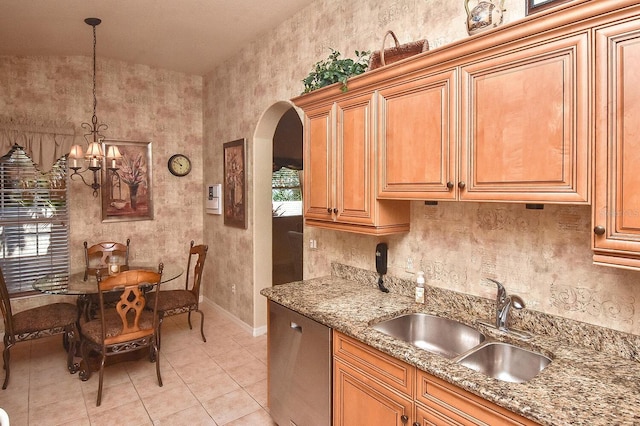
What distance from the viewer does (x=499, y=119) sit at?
1567 mm

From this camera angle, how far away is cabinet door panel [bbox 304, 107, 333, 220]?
8.19ft

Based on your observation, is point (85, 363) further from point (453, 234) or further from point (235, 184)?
point (453, 234)

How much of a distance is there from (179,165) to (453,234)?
4.11 meters

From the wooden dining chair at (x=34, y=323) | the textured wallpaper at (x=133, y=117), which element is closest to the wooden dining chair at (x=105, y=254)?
the textured wallpaper at (x=133, y=117)

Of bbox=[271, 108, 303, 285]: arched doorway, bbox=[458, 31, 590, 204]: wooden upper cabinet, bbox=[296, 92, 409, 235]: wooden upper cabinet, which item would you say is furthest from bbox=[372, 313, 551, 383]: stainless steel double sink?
bbox=[271, 108, 303, 285]: arched doorway

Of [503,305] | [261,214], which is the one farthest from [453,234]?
[261,214]

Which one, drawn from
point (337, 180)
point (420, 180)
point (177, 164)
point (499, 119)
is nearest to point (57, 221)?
point (177, 164)

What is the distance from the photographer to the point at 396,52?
2.14 m

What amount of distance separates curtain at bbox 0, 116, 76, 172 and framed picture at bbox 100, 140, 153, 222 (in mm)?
450

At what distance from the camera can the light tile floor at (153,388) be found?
2.73 meters

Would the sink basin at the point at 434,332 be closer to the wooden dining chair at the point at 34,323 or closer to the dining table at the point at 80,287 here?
the dining table at the point at 80,287

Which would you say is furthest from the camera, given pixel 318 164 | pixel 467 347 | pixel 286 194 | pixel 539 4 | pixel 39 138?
pixel 286 194

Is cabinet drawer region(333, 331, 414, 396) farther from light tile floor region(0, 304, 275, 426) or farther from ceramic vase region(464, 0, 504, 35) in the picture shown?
ceramic vase region(464, 0, 504, 35)

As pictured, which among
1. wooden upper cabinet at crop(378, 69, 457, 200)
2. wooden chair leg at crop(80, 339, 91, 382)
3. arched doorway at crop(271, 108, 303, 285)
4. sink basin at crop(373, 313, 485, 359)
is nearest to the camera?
wooden upper cabinet at crop(378, 69, 457, 200)
